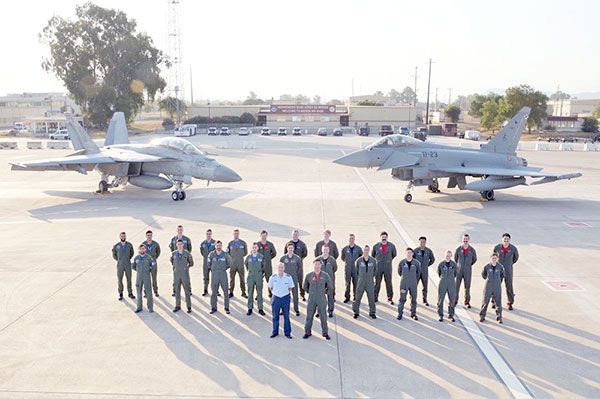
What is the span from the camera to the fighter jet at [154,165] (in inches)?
827

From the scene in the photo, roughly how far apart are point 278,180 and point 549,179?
43.5 feet

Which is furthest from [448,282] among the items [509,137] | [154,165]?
[154,165]

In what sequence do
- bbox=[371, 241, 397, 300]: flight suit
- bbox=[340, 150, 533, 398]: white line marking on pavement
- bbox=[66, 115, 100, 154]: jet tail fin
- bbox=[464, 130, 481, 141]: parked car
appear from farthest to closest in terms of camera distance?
bbox=[464, 130, 481, 141]: parked car, bbox=[66, 115, 100, 154]: jet tail fin, bbox=[371, 241, 397, 300]: flight suit, bbox=[340, 150, 533, 398]: white line marking on pavement

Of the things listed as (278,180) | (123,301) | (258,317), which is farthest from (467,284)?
(278,180)

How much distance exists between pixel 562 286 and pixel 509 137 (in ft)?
41.4

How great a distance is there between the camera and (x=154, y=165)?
21.9 meters

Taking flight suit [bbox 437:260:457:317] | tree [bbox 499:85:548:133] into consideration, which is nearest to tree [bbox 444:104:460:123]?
tree [bbox 499:85:548:133]

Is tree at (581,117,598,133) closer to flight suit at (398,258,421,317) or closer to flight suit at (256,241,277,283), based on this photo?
flight suit at (398,258,421,317)

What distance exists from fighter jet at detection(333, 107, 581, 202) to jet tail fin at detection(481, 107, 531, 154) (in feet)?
0.20

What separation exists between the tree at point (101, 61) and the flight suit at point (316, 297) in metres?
74.2

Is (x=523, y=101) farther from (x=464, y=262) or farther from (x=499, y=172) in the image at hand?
(x=464, y=262)

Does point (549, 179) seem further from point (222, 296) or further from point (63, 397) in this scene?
point (63, 397)

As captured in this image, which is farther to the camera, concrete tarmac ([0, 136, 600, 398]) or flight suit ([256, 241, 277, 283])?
flight suit ([256, 241, 277, 283])

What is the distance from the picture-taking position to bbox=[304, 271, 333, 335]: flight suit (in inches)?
332
